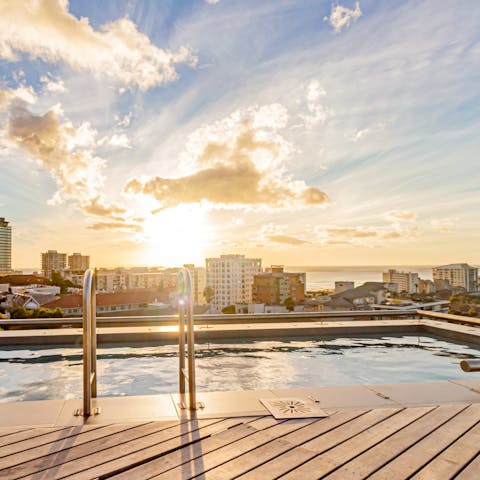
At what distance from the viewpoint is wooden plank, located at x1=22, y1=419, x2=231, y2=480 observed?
2.01 meters

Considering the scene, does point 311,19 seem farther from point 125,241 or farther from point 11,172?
point 125,241

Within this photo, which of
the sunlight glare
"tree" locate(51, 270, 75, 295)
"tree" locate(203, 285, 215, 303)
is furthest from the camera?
"tree" locate(203, 285, 215, 303)

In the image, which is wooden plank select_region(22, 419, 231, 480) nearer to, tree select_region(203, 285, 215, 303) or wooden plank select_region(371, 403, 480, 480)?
wooden plank select_region(371, 403, 480, 480)

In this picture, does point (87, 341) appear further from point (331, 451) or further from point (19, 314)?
point (19, 314)

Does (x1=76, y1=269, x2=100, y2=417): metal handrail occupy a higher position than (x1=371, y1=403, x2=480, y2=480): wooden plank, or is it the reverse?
(x1=76, y1=269, x2=100, y2=417): metal handrail

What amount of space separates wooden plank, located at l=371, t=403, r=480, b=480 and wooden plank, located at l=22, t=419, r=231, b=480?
1.04m

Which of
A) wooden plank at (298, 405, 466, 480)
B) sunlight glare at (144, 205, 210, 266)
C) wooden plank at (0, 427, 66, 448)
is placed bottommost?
wooden plank at (298, 405, 466, 480)

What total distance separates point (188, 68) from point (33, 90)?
3420 mm

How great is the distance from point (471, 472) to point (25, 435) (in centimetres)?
244

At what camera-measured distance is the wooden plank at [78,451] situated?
79.2 inches

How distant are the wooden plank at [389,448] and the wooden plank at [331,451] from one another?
0.04 m

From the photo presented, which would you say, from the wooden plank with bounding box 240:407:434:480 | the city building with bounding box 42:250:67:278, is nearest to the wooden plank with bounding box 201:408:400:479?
the wooden plank with bounding box 240:407:434:480

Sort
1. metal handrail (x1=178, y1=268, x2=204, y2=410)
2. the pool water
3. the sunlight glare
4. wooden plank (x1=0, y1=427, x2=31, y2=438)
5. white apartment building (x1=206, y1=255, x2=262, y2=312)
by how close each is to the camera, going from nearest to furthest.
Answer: wooden plank (x1=0, y1=427, x2=31, y2=438) → metal handrail (x1=178, y1=268, x2=204, y2=410) → the pool water → the sunlight glare → white apartment building (x1=206, y1=255, x2=262, y2=312)

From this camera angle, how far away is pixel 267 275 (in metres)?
86.4
